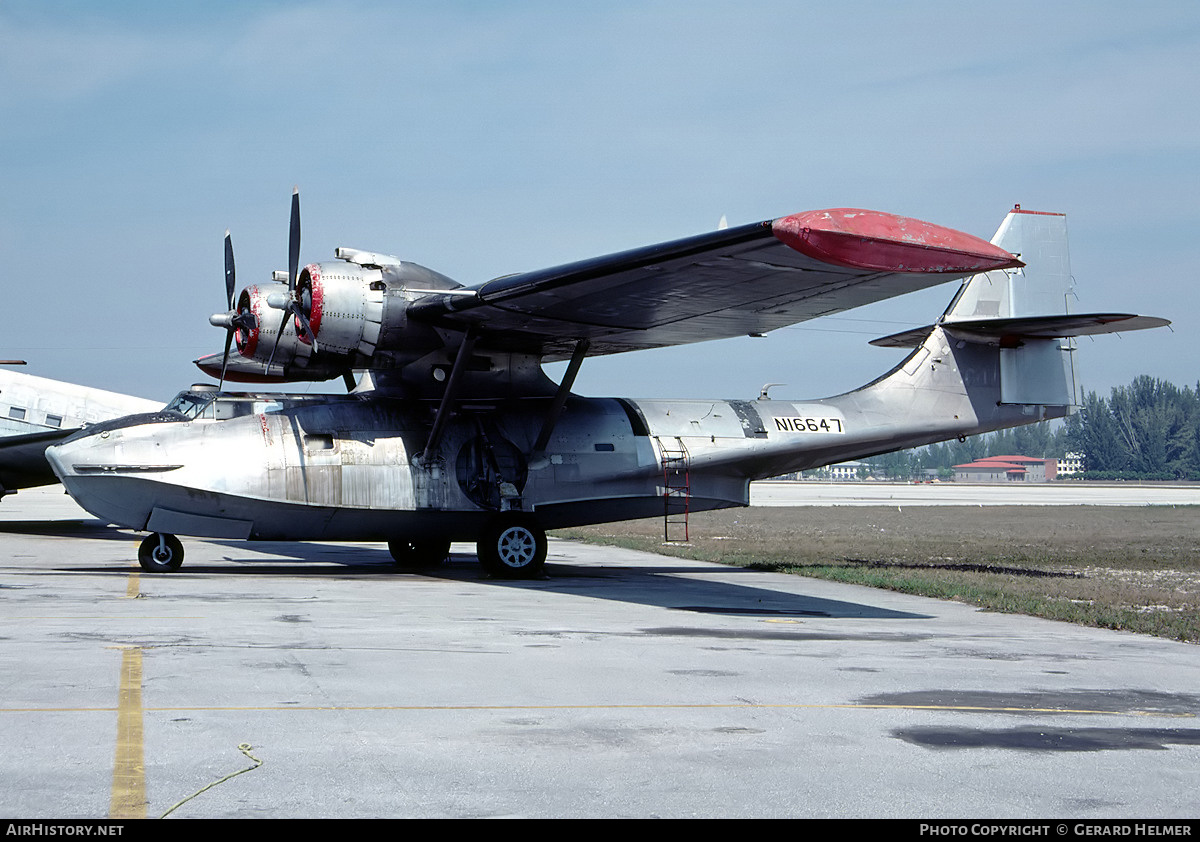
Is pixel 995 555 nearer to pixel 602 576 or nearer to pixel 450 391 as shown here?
pixel 602 576

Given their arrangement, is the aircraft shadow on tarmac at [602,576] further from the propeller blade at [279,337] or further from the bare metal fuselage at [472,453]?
the propeller blade at [279,337]

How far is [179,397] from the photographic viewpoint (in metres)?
17.9

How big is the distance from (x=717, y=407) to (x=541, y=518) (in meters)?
3.85

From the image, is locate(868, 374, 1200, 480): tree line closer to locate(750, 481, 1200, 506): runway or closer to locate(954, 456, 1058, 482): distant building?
locate(954, 456, 1058, 482): distant building

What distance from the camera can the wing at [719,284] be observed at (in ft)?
35.7

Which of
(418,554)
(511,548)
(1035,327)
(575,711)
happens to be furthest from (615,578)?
(575,711)

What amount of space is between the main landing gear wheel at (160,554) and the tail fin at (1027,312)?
530 inches

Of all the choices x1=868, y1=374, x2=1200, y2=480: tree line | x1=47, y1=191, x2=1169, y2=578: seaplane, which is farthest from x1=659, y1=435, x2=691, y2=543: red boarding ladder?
x1=868, y1=374, x2=1200, y2=480: tree line

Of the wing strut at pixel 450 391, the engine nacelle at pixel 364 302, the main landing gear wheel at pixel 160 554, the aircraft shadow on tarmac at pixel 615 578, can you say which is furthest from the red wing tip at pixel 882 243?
the main landing gear wheel at pixel 160 554

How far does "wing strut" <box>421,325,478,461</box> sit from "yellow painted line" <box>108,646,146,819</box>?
881 cm

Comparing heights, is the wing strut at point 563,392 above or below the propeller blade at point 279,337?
below

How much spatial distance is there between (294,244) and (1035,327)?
40.5 ft

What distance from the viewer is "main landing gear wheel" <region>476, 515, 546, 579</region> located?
1767 centimetres
